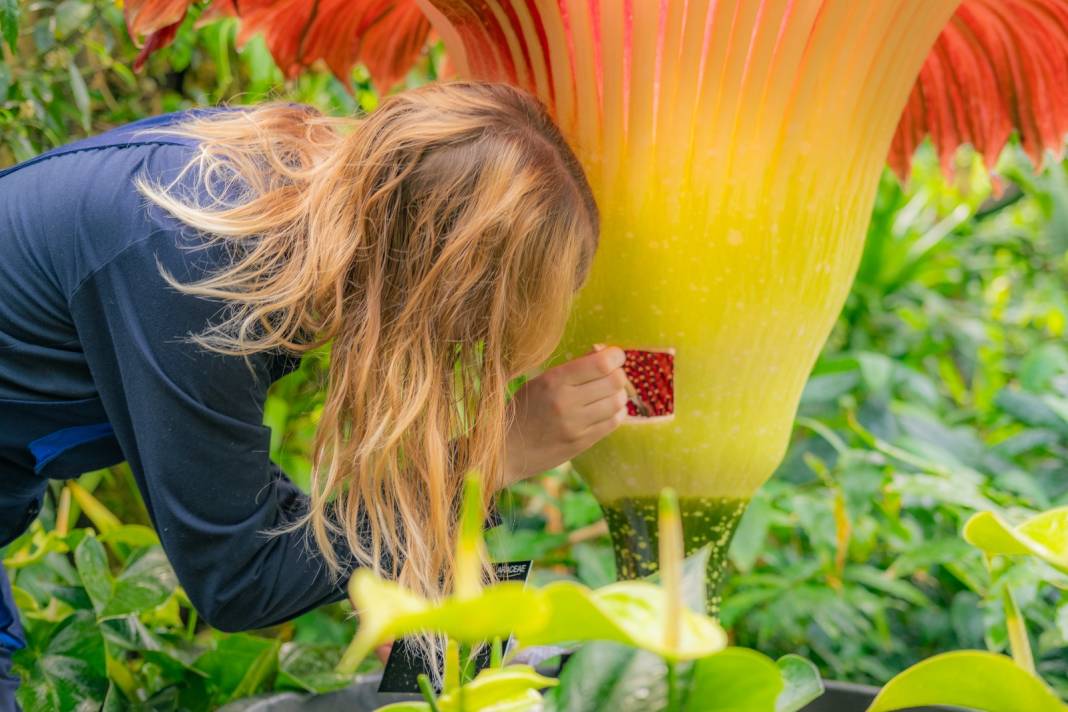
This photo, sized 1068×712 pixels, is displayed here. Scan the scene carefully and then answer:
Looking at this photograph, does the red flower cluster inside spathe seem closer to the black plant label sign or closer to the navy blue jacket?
the black plant label sign

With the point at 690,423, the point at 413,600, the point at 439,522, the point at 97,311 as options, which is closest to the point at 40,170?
the point at 97,311

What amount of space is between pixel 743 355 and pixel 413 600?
1.36 ft

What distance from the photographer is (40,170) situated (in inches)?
30.5

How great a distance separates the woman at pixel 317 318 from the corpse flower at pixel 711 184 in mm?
Result: 29

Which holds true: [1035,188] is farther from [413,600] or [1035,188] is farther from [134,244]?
[413,600]

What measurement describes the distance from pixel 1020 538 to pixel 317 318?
0.45m

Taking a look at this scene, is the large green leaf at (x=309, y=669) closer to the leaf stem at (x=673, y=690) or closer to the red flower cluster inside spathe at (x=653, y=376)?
the red flower cluster inside spathe at (x=653, y=376)

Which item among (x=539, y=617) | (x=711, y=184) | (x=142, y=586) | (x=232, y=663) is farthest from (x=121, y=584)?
(x=539, y=617)

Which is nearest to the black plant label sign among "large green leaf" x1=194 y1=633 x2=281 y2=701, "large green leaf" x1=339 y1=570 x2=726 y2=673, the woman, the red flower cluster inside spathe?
the woman

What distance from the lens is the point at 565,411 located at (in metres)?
0.71

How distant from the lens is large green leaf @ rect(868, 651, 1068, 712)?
1.60 ft

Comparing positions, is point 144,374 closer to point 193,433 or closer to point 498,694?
point 193,433

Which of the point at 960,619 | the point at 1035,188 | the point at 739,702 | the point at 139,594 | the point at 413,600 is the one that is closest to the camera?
the point at 413,600

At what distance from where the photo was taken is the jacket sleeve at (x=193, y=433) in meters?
0.67
